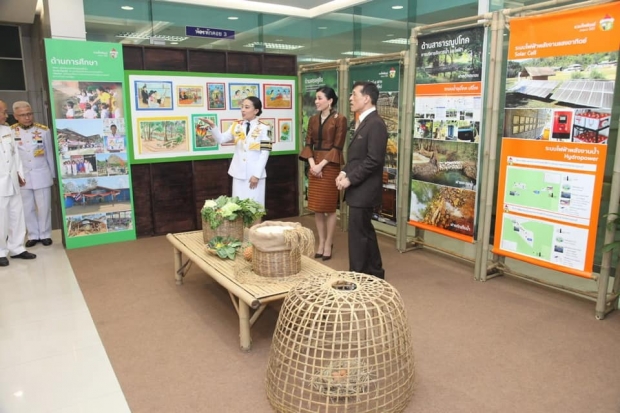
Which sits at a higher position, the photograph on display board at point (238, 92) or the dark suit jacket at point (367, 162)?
the photograph on display board at point (238, 92)

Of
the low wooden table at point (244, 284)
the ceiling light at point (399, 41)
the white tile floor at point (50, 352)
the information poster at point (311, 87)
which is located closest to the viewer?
the white tile floor at point (50, 352)

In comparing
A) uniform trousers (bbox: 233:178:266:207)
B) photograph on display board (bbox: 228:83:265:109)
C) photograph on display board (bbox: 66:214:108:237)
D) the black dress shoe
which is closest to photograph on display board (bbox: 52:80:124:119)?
photograph on display board (bbox: 66:214:108:237)

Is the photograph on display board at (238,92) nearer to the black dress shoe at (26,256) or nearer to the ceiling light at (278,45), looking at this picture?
the ceiling light at (278,45)

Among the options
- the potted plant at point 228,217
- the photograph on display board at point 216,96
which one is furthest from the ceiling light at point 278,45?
the potted plant at point 228,217

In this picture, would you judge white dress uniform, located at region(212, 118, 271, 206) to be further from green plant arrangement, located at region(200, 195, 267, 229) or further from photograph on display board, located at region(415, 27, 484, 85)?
photograph on display board, located at region(415, 27, 484, 85)

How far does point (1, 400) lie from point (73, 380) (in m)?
0.36

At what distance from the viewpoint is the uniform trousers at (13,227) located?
15.9 feet

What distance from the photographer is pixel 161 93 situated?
5.68 m

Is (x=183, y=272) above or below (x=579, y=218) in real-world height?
below

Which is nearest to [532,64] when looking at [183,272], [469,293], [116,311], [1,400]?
[469,293]

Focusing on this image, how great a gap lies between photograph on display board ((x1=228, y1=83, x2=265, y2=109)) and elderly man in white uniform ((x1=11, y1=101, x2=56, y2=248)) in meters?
2.18

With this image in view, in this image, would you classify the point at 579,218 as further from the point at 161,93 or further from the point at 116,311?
the point at 161,93

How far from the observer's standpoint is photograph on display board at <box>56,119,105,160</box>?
17.1 feet

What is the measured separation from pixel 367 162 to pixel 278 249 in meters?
1.11
